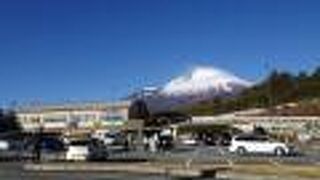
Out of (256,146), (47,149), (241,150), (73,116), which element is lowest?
(241,150)

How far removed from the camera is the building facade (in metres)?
174

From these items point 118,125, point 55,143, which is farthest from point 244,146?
point 118,125

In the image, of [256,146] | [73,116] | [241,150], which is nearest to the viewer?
[256,146]

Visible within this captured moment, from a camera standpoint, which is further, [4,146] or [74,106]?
[74,106]

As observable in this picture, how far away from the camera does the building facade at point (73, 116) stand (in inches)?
6870

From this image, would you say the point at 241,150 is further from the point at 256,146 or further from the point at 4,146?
the point at 4,146

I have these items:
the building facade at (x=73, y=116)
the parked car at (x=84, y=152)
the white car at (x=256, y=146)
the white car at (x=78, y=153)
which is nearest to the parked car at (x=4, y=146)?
the white car at (x=256, y=146)

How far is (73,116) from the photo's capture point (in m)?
184

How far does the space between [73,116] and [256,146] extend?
107m

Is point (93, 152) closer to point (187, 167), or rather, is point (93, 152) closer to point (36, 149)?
point (36, 149)

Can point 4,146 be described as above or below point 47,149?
above

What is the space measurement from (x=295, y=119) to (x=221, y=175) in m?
101

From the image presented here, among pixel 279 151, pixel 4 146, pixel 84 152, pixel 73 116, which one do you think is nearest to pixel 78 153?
pixel 84 152

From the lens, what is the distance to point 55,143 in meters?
84.0
